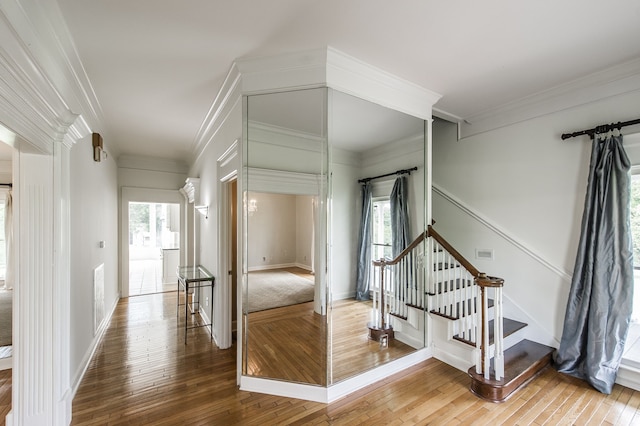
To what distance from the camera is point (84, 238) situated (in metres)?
2.60

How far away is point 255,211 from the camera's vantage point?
2.33 m

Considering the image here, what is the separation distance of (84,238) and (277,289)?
198 centimetres

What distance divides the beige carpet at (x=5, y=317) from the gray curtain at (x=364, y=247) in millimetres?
4005

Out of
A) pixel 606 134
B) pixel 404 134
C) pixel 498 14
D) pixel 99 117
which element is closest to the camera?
pixel 498 14

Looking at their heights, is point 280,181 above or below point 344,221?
above

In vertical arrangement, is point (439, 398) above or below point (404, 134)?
below

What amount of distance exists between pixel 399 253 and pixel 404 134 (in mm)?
1234

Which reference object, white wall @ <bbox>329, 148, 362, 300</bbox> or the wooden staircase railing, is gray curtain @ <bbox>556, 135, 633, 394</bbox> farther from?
white wall @ <bbox>329, 148, 362, 300</bbox>

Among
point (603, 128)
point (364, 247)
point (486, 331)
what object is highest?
point (603, 128)

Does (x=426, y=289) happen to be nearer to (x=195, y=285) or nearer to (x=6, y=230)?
(x=195, y=285)

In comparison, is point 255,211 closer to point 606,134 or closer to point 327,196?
point 327,196

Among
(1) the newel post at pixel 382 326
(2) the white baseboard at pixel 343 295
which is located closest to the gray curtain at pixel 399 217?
(1) the newel post at pixel 382 326

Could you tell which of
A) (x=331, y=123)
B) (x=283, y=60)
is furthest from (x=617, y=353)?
(x=283, y=60)

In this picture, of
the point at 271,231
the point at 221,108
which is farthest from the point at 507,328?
the point at 221,108
